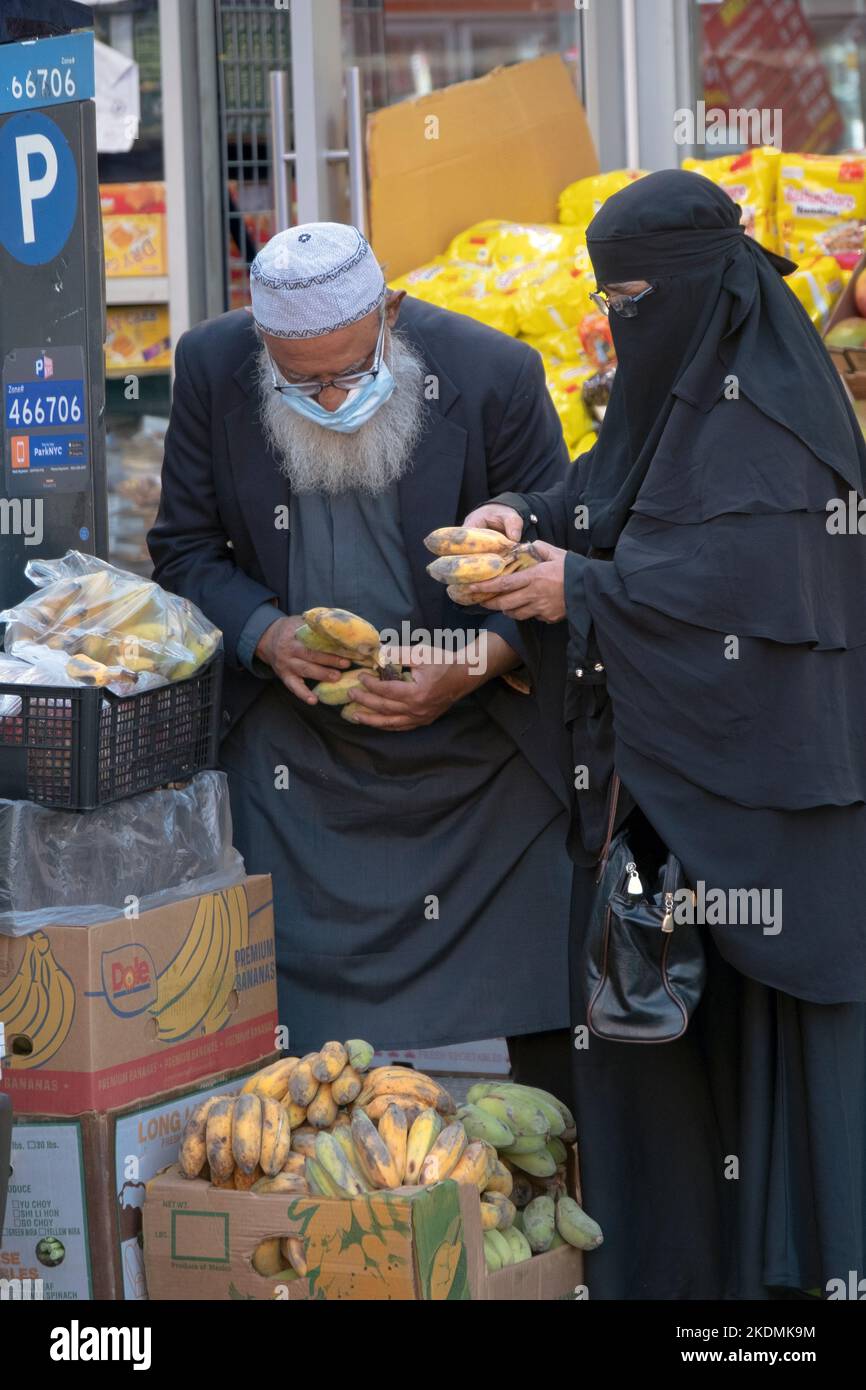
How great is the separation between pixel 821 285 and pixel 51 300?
7.52ft

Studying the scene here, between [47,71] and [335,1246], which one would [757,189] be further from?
[335,1246]

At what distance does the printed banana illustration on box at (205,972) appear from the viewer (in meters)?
2.96

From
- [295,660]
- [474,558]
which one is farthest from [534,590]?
[295,660]

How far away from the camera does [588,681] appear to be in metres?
2.84

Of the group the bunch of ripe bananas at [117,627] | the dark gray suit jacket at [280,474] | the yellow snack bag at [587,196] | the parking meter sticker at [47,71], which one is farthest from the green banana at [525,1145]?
the yellow snack bag at [587,196]

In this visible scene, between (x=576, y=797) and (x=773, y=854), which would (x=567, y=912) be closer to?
(x=576, y=797)

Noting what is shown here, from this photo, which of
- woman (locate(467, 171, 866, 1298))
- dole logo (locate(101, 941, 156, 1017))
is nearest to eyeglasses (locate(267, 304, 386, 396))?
woman (locate(467, 171, 866, 1298))

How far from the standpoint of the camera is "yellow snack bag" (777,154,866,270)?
4781mm

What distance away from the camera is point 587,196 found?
5082 mm

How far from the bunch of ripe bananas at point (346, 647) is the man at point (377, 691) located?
25 mm

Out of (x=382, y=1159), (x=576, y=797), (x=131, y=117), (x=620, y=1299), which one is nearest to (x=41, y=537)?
(x=576, y=797)

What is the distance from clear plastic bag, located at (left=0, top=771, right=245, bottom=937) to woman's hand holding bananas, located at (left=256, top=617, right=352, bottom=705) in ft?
1.00

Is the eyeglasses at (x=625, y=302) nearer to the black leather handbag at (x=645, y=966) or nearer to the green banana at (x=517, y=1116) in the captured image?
the black leather handbag at (x=645, y=966)
